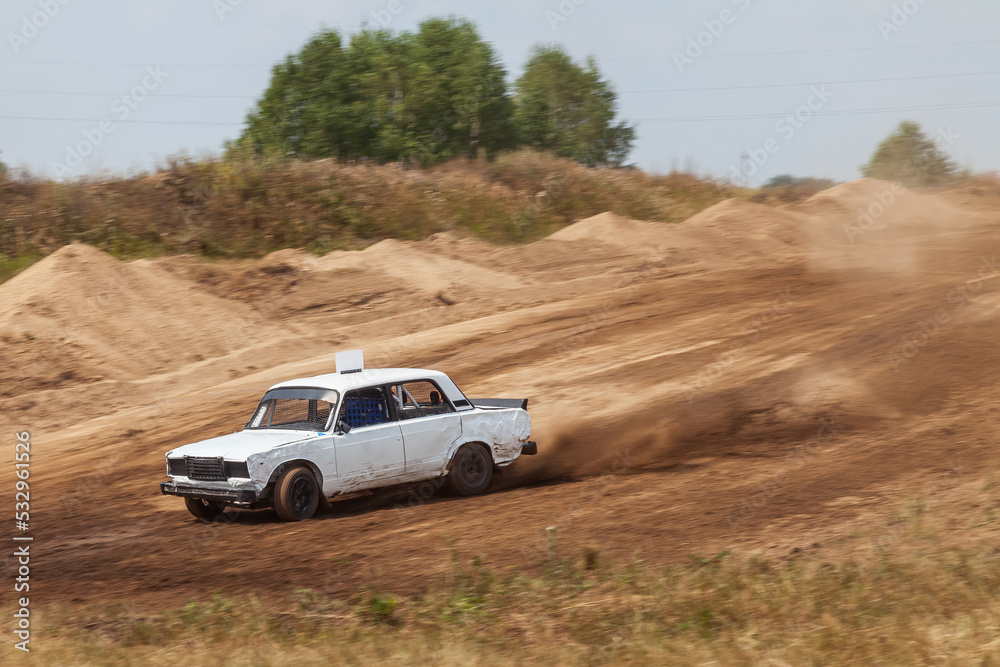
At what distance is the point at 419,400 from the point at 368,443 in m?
0.96

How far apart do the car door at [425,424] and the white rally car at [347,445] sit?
0.01m

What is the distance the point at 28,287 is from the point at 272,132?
24863 mm

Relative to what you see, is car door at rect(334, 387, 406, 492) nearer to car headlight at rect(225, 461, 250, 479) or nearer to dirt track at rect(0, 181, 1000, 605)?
dirt track at rect(0, 181, 1000, 605)

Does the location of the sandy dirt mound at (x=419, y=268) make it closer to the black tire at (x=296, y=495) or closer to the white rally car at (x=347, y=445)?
the white rally car at (x=347, y=445)

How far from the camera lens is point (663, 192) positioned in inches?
1420

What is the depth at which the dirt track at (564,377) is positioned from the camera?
27.1 feet

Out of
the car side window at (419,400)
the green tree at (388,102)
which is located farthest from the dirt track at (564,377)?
the green tree at (388,102)

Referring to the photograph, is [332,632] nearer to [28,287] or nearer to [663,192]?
[28,287]

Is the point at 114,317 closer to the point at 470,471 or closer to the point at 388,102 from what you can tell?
the point at 470,471

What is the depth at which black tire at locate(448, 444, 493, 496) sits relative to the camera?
10.4 metres

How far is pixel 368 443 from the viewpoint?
967 cm

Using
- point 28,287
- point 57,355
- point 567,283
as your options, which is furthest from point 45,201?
point 567,283

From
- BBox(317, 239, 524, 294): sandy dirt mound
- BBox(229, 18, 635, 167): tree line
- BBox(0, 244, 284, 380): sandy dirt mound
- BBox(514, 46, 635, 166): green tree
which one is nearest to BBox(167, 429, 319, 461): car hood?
BBox(0, 244, 284, 380): sandy dirt mound

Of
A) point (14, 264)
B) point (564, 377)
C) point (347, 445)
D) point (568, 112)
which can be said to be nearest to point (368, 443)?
point (347, 445)
